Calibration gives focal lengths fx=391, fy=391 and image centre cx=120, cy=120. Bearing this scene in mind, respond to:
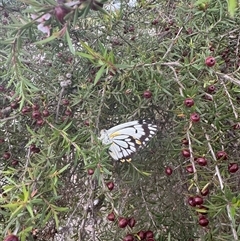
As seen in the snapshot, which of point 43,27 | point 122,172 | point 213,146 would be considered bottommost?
point 122,172

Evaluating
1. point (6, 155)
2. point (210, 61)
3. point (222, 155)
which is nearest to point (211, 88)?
point (210, 61)

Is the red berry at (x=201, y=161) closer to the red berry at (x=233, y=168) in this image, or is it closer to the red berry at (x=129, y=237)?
the red berry at (x=233, y=168)

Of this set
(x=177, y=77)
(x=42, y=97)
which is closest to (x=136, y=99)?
(x=177, y=77)

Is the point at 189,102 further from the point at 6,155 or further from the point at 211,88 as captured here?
the point at 6,155

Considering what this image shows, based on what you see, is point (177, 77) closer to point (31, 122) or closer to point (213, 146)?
point (213, 146)

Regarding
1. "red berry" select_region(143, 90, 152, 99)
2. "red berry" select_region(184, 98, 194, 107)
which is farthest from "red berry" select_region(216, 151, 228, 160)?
"red berry" select_region(143, 90, 152, 99)

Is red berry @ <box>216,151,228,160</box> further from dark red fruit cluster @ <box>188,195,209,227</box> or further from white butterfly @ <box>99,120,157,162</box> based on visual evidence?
white butterfly @ <box>99,120,157,162</box>

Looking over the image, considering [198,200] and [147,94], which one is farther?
[147,94]

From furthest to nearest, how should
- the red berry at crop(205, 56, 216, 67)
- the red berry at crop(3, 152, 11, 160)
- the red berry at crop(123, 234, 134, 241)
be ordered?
the red berry at crop(3, 152, 11, 160)
the red berry at crop(205, 56, 216, 67)
the red berry at crop(123, 234, 134, 241)
